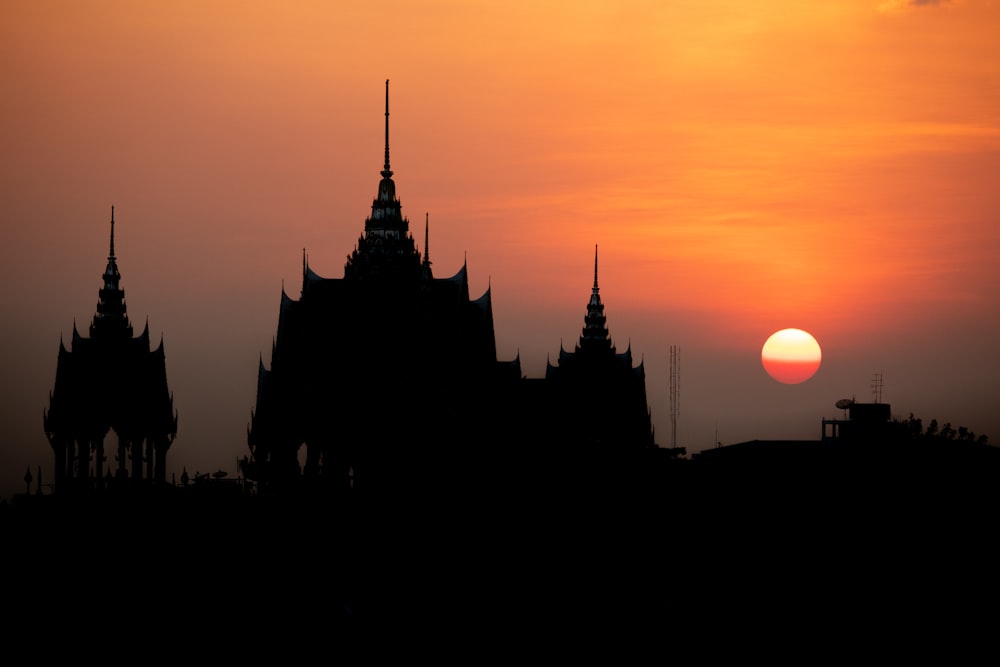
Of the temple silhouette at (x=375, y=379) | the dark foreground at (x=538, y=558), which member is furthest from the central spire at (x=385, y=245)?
the dark foreground at (x=538, y=558)

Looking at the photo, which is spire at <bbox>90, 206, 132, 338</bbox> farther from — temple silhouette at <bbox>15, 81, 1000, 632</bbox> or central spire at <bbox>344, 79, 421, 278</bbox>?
central spire at <bbox>344, 79, 421, 278</bbox>

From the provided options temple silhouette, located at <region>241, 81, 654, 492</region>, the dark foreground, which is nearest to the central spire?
temple silhouette, located at <region>241, 81, 654, 492</region>

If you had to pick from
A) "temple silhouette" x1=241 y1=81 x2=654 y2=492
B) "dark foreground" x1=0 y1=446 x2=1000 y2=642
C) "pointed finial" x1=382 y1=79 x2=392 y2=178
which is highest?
"pointed finial" x1=382 y1=79 x2=392 y2=178

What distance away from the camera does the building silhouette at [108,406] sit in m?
180

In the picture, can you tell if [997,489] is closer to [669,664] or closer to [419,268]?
[669,664]

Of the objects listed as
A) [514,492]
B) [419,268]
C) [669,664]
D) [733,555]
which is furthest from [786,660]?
[419,268]

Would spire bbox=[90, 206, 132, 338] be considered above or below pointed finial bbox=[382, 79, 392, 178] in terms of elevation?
below

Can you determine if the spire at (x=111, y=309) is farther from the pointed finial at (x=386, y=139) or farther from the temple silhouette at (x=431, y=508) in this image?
the pointed finial at (x=386, y=139)

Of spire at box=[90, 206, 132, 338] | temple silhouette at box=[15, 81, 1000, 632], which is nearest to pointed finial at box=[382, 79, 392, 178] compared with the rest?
temple silhouette at box=[15, 81, 1000, 632]

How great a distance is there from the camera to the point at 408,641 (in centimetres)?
14200

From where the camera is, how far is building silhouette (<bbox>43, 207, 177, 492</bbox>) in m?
180

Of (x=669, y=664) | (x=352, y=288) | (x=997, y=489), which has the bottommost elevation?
(x=669, y=664)

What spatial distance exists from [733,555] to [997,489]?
17.5 metres

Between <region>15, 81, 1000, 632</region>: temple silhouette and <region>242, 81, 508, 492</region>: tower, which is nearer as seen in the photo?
<region>15, 81, 1000, 632</region>: temple silhouette
